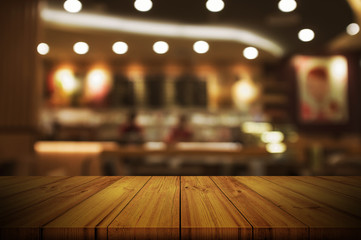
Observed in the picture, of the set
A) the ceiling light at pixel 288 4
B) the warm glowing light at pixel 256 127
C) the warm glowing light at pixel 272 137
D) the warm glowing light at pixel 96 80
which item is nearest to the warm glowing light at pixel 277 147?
the warm glowing light at pixel 272 137

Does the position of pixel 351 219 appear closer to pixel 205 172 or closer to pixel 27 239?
pixel 27 239

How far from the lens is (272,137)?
6879 millimetres

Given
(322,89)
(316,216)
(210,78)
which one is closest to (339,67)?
(322,89)

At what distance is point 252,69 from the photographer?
24.6 feet

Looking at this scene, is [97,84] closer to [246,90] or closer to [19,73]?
[19,73]

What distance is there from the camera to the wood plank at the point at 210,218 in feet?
1.91

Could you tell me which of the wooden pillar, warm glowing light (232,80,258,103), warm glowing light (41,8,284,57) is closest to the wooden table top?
the wooden pillar

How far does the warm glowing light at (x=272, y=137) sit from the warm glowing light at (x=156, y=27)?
2.09 meters

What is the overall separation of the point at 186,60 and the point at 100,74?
2373 mm

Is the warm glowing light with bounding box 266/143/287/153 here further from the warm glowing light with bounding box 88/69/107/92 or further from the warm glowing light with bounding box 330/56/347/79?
the warm glowing light with bounding box 88/69/107/92

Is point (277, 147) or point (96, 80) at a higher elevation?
point (96, 80)

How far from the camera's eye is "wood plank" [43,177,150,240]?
59 centimetres

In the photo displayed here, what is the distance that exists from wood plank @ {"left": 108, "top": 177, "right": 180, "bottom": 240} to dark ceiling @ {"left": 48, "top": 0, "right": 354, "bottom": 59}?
3518mm

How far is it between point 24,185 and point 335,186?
1.17 m
